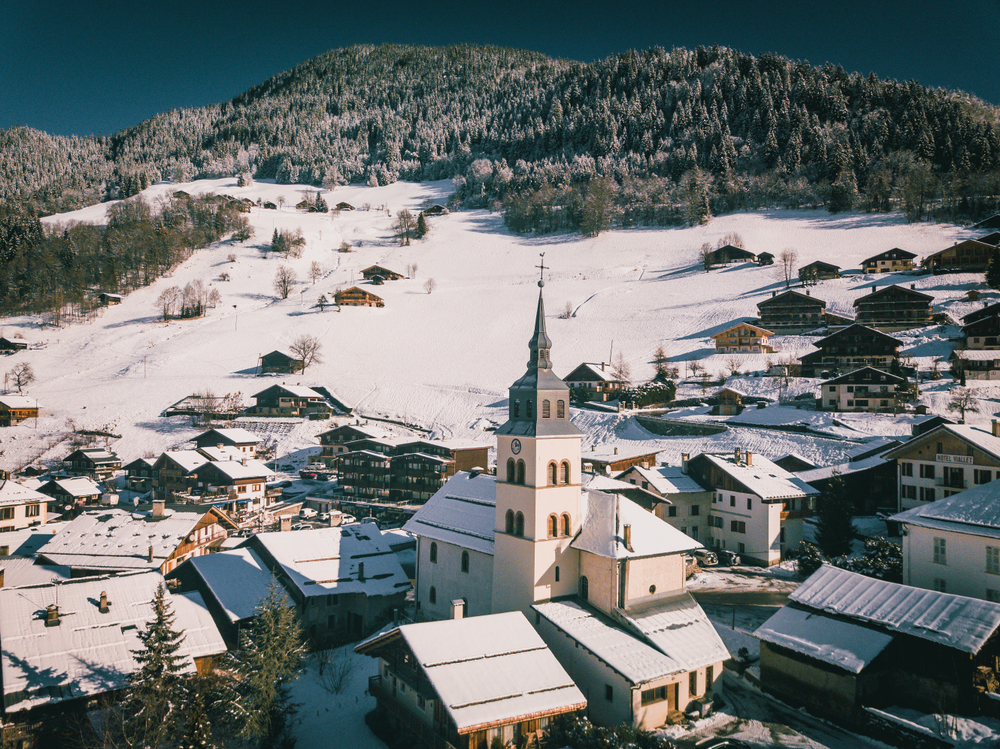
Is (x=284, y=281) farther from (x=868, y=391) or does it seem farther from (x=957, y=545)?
(x=957, y=545)

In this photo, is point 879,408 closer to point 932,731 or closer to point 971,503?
point 971,503

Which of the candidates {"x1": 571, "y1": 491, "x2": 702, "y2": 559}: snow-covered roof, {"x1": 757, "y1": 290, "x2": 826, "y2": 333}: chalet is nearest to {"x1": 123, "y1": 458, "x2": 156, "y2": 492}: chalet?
{"x1": 571, "y1": 491, "x2": 702, "y2": 559}: snow-covered roof

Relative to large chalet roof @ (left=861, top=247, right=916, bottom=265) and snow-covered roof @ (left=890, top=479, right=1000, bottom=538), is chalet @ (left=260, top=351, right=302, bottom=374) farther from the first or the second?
large chalet roof @ (left=861, top=247, right=916, bottom=265)

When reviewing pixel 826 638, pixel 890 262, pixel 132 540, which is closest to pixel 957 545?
pixel 826 638

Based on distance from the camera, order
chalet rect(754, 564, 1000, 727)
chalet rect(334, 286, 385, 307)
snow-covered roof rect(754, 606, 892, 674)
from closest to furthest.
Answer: chalet rect(754, 564, 1000, 727)
snow-covered roof rect(754, 606, 892, 674)
chalet rect(334, 286, 385, 307)

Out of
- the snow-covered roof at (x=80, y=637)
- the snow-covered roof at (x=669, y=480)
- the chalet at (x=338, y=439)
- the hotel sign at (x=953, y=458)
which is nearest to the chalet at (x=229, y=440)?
the chalet at (x=338, y=439)

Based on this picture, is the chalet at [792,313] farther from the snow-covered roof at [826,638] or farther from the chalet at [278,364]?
the snow-covered roof at [826,638]
